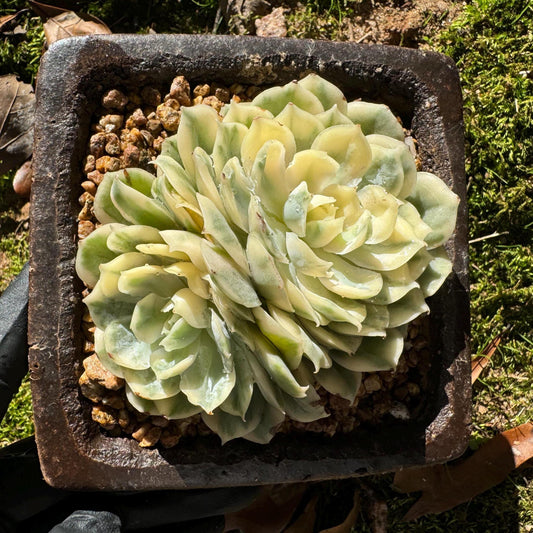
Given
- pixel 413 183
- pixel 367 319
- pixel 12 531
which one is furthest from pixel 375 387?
pixel 12 531

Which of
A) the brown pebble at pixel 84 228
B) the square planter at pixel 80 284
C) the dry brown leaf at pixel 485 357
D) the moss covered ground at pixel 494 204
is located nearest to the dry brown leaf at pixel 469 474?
the moss covered ground at pixel 494 204

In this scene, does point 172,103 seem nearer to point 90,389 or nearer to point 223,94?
point 223,94

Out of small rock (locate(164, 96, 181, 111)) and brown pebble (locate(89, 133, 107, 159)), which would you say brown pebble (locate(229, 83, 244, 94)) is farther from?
brown pebble (locate(89, 133, 107, 159))

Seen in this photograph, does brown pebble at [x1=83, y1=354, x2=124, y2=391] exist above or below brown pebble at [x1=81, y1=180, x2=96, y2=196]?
below

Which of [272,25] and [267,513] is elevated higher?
[272,25]

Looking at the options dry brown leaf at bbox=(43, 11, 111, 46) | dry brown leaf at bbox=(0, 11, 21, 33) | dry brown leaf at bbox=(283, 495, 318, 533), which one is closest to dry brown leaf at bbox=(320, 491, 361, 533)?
dry brown leaf at bbox=(283, 495, 318, 533)

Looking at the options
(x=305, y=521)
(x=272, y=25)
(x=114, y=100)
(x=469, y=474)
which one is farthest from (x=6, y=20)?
(x=469, y=474)

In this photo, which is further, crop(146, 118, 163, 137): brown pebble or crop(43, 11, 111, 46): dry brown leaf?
crop(43, 11, 111, 46): dry brown leaf
